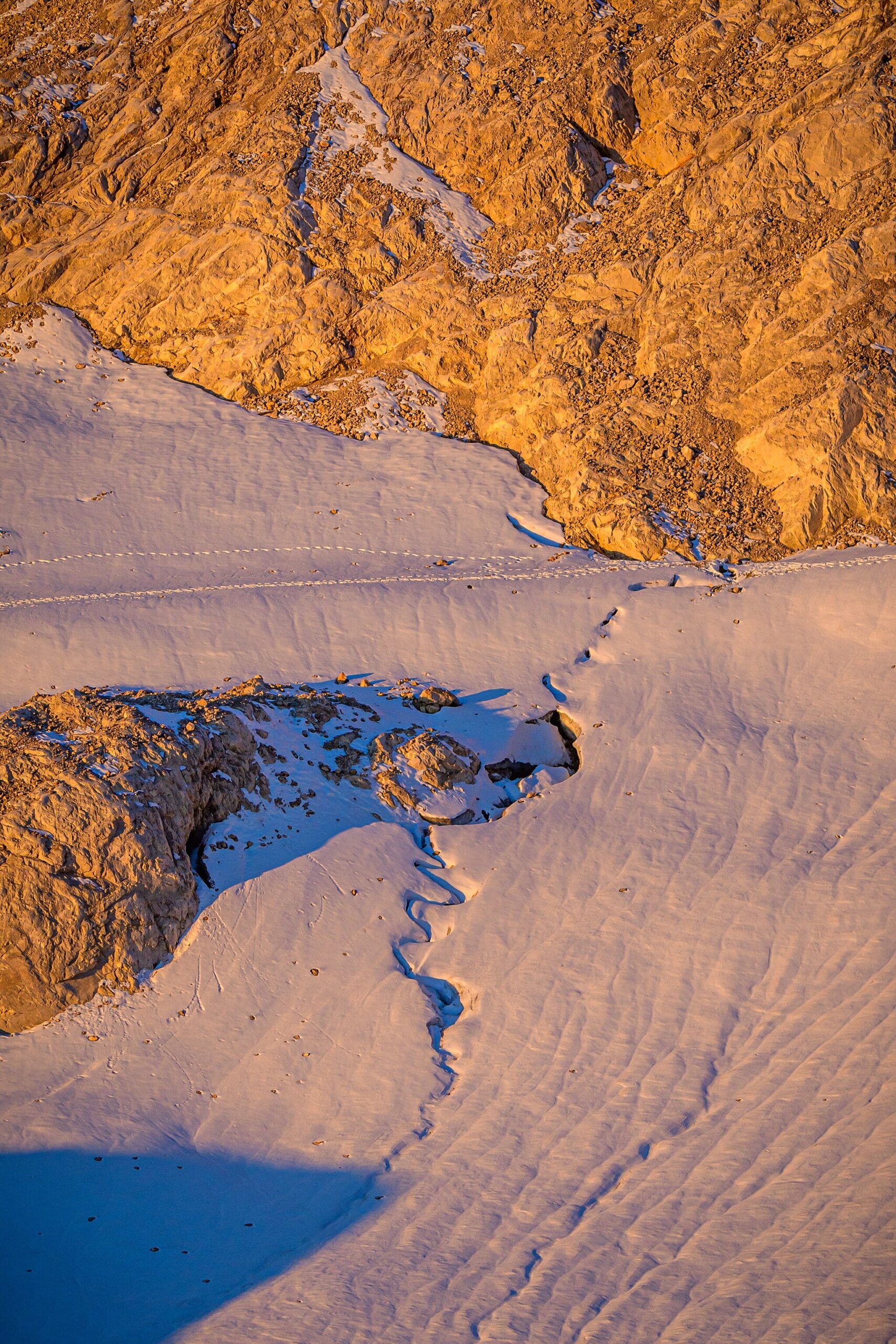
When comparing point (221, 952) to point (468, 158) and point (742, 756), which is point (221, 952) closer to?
point (742, 756)

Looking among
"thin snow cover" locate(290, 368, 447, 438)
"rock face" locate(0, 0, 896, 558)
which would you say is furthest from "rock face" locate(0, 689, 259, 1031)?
"thin snow cover" locate(290, 368, 447, 438)

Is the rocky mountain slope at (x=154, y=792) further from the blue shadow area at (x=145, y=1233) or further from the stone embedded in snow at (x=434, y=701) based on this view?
the blue shadow area at (x=145, y=1233)

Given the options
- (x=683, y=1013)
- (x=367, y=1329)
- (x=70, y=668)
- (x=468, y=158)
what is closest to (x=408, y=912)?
(x=683, y=1013)

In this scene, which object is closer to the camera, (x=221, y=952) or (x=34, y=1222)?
(x=34, y=1222)

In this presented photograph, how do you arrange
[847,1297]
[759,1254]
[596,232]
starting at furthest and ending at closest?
[596,232] < [759,1254] < [847,1297]

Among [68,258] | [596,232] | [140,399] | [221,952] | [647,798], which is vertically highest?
[596,232]

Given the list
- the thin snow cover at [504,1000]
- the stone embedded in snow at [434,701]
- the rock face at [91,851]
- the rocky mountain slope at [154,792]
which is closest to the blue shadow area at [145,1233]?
the thin snow cover at [504,1000]

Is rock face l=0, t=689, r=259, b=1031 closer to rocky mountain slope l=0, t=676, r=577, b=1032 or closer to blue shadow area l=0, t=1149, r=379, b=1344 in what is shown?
rocky mountain slope l=0, t=676, r=577, b=1032
